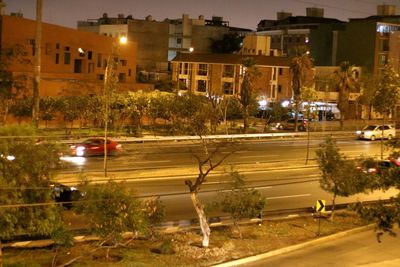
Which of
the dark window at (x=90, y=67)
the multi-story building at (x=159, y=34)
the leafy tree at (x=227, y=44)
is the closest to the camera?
the dark window at (x=90, y=67)

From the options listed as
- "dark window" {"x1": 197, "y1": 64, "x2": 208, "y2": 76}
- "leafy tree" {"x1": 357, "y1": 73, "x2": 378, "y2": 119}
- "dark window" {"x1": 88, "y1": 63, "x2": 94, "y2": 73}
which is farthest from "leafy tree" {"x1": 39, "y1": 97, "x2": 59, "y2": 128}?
"leafy tree" {"x1": 357, "y1": 73, "x2": 378, "y2": 119}

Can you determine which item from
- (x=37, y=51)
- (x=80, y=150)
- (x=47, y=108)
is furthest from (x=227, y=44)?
(x=37, y=51)

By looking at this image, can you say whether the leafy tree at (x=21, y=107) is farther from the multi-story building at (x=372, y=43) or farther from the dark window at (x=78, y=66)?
the multi-story building at (x=372, y=43)

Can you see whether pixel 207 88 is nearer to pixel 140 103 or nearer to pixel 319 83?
pixel 319 83

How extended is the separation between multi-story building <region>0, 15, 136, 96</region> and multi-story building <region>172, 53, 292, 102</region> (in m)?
12.3

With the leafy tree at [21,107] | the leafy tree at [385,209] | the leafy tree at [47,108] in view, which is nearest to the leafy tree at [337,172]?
the leafy tree at [385,209]

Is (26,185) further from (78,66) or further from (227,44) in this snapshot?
(227,44)

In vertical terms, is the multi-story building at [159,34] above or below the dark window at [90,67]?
above

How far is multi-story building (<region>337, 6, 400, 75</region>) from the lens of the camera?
95.1 meters

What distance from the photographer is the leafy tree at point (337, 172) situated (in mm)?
24375

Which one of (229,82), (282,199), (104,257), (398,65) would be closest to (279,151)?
(282,199)

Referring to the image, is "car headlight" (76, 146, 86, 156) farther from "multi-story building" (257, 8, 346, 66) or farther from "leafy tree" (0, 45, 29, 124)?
"multi-story building" (257, 8, 346, 66)

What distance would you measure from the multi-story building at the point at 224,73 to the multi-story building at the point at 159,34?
12.4 meters

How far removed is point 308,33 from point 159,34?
101ft
